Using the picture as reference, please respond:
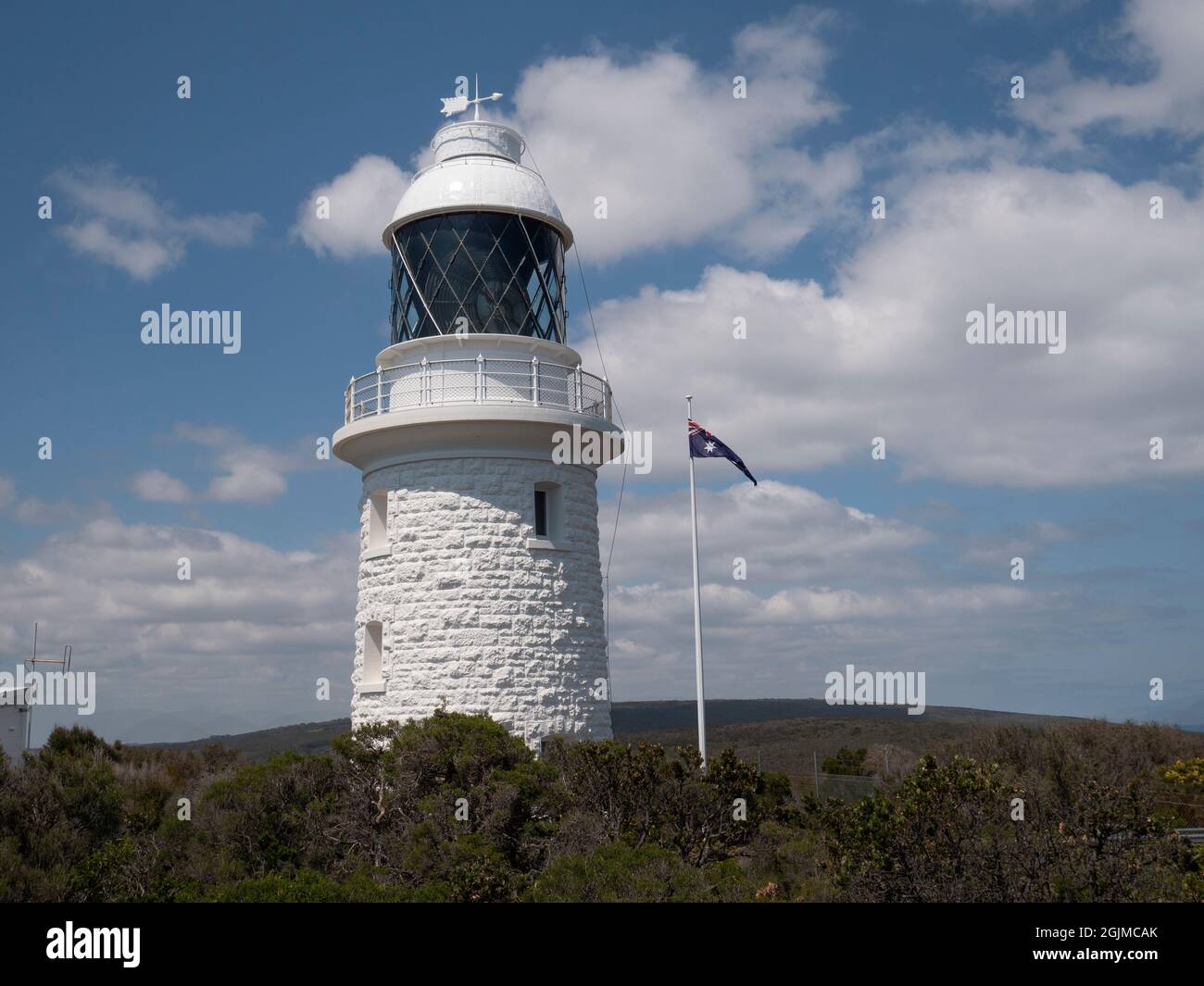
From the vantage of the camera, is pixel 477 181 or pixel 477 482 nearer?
pixel 477 482

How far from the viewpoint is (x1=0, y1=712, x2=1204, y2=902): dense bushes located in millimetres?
8758

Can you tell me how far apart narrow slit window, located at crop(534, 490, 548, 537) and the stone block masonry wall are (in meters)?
0.37

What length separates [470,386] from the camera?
51.3ft

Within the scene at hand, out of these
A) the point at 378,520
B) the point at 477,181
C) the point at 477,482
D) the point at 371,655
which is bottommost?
the point at 371,655

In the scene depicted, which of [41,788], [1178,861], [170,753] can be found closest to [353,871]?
[41,788]

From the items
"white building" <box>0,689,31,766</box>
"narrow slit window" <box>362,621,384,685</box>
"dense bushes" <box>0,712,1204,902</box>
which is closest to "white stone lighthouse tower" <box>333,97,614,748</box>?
"narrow slit window" <box>362,621,384,685</box>

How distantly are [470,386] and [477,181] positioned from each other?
325cm

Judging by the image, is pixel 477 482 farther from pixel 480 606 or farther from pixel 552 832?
pixel 552 832

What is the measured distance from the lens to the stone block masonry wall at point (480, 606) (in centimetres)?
1513

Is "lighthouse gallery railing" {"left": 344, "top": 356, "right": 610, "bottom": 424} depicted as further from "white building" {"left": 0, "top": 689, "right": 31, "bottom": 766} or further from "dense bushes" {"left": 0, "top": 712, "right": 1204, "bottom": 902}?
"white building" {"left": 0, "top": 689, "right": 31, "bottom": 766}

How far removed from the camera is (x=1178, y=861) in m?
9.00

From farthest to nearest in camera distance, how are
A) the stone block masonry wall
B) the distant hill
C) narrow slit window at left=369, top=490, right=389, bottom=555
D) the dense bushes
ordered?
the distant hill, narrow slit window at left=369, top=490, right=389, bottom=555, the stone block masonry wall, the dense bushes

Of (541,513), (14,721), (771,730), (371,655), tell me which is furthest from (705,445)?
(771,730)
